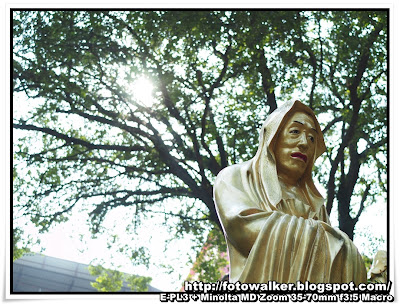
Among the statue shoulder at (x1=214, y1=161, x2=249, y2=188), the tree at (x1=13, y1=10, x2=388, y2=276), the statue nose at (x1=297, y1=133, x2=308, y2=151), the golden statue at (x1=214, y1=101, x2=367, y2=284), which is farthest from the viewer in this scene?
the tree at (x1=13, y1=10, x2=388, y2=276)

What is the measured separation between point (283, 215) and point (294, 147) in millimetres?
780

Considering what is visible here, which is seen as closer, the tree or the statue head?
the statue head

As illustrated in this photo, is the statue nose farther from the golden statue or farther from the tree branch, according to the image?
the tree branch

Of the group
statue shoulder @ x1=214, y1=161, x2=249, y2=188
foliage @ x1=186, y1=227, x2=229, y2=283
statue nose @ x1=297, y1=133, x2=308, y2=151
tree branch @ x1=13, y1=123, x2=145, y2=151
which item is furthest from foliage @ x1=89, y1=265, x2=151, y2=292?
statue nose @ x1=297, y1=133, x2=308, y2=151

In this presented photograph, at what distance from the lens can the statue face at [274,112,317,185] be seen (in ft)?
14.2

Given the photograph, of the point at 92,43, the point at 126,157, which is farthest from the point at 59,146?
the point at 92,43

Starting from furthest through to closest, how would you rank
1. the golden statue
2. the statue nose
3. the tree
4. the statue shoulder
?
the tree < the statue nose < the statue shoulder < the golden statue

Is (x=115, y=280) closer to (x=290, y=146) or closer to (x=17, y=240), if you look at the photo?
(x=17, y=240)

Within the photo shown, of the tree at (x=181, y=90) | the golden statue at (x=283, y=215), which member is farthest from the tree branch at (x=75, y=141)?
the golden statue at (x=283, y=215)

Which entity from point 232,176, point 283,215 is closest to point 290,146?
point 232,176

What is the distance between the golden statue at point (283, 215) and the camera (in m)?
3.55

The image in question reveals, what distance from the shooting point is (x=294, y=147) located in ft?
14.2

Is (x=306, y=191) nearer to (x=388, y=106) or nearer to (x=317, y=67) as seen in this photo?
(x=388, y=106)

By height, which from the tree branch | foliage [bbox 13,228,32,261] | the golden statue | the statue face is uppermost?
the tree branch
